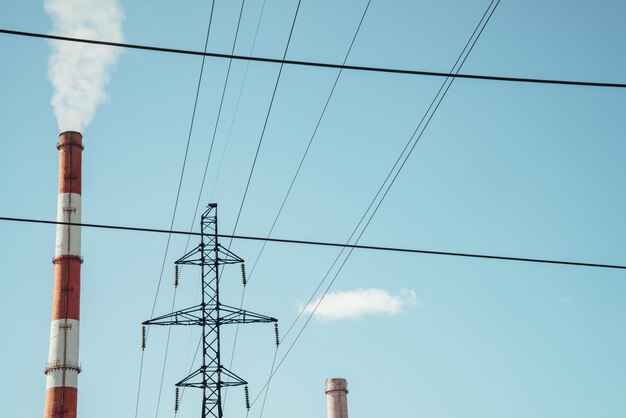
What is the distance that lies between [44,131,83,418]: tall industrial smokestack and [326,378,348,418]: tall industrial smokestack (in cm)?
1157

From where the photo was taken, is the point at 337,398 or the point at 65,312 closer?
the point at 65,312

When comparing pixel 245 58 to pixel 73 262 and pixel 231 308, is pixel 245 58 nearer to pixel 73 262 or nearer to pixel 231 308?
pixel 231 308

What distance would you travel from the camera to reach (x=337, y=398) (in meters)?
39.7

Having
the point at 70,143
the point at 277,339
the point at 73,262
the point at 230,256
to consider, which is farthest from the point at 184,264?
the point at 70,143

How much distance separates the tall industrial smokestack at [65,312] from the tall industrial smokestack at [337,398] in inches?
456

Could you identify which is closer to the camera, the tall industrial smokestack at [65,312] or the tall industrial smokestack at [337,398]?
the tall industrial smokestack at [65,312]

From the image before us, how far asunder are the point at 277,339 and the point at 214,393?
2937 millimetres

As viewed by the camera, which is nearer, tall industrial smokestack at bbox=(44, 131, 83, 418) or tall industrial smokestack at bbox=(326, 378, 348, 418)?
tall industrial smokestack at bbox=(44, 131, 83, 418)

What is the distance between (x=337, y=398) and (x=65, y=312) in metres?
12.8

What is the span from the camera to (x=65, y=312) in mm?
34438

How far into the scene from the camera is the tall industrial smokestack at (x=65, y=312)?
110 feet

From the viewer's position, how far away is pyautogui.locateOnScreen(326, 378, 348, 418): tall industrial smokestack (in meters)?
39.4

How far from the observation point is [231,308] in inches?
925

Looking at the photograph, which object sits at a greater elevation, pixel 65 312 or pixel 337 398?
pixel 65 312
